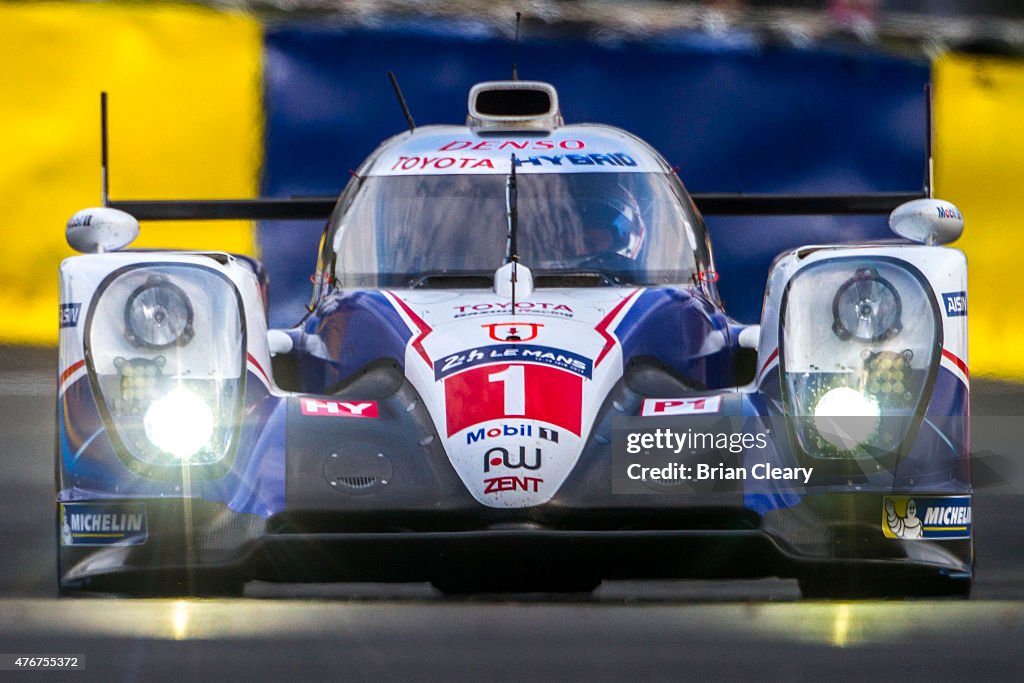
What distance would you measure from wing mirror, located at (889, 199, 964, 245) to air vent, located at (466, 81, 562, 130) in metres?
1.52

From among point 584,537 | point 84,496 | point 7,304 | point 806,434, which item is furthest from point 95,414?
point 7,304

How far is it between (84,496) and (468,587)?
916 millimetres

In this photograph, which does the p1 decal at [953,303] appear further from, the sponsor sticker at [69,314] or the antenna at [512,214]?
the sponsor sticker at [69,314]

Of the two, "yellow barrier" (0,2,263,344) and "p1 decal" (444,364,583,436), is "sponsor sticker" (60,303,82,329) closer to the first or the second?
"p1 decal" (444,364,583,436)

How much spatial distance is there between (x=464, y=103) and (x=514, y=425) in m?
5.40

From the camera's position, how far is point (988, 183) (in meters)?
9.35

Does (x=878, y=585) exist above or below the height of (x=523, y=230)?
below

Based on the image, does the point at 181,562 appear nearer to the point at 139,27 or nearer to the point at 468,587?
the point at 468,587

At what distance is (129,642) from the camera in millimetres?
Result: 3635

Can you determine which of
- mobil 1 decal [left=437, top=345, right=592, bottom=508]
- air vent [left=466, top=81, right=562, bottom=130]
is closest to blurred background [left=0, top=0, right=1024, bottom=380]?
air vent [left=466, top=81, right=562, bottom=130]

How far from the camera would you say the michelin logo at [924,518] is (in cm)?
435

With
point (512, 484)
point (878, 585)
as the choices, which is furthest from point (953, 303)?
point (512, 484)

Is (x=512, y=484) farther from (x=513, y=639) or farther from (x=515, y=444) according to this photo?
(x=513, y=639)

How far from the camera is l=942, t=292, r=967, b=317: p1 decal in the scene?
14.6ft
